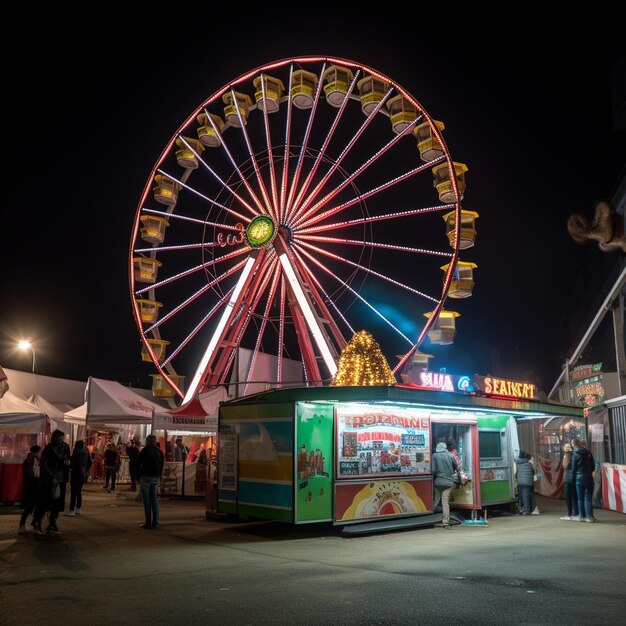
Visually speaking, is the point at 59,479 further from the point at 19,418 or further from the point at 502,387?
the point at 502,387

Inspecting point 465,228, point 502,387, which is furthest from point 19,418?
point 465,228

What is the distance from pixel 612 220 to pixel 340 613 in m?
4.33

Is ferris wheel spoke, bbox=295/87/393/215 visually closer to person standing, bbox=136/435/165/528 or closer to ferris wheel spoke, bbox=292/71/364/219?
ferris wheel spoke, bbox=292/71/364/219

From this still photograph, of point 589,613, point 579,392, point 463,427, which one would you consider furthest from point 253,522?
point 579,392

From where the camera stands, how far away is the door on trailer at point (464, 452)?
50.1 feet

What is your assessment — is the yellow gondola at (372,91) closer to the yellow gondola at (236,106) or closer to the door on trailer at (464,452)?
the yellow gondola at (236,106)

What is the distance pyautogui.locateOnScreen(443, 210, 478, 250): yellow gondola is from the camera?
19.3 meters

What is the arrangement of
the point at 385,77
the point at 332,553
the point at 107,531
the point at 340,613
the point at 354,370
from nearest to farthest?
1. the point at 340,613
2. the point at 332,553
3. the point at 107,531
4. the point at 354,370
5. the point at 385,77

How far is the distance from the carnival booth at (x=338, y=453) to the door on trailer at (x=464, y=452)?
2 centimetres

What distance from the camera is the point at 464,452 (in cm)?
1614

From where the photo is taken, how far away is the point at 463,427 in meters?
16.2

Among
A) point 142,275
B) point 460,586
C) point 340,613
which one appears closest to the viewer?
point 340,613

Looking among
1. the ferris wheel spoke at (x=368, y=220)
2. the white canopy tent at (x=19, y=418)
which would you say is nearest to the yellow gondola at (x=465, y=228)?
the ferris wheel spoke at (x=368, y=220)

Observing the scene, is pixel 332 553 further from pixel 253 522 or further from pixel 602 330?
pixel 602 330
